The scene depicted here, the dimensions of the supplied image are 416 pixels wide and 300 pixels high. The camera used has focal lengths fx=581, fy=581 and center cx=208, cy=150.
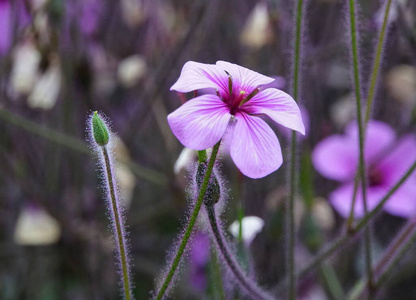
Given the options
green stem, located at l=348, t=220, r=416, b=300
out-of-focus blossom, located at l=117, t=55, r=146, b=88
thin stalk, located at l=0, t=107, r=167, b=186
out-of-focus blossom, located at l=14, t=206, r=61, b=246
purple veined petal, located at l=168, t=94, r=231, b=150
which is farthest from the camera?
out-of-focus blossom, located at l=117, t=55, r=146, b=88

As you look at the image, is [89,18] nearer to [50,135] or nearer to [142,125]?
[142,125]

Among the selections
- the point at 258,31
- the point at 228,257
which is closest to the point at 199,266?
the point at 258,31

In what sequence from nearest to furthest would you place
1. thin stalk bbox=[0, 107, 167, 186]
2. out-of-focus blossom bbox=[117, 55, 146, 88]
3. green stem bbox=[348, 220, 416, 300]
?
green stem bbox=[348, 220, 416, 300], thin stalk bbox=[0, 107, 167, 186], out-of-focus blossom bbox=[117, 55, 146, 88]

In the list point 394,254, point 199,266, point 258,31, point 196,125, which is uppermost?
point 258,31

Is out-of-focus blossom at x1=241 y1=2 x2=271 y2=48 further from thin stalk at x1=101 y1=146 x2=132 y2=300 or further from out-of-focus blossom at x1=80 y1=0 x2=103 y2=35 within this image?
thin stalk at x1=101 y1=146 x2=132 y2=300

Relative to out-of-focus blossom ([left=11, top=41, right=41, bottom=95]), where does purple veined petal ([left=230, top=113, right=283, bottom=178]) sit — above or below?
below

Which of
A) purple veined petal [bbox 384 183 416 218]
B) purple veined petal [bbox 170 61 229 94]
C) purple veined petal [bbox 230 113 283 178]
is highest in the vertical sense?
purple veined petal [bbox 170 61 229 94]

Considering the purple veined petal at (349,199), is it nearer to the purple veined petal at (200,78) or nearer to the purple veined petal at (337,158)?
the purple veined petal at (337,158)

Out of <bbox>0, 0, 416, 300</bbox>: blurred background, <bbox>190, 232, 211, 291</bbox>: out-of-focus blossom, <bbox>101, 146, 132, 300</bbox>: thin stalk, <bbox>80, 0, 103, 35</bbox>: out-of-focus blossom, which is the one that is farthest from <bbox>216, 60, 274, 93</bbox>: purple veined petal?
<bbox>80, 0, 103, 35</bbox>: out-of-focus blossom
